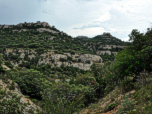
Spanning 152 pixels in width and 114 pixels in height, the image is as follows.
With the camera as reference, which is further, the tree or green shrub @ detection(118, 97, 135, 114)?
the tree

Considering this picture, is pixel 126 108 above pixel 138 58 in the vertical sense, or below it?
below

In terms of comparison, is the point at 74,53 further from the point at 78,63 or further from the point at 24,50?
the point at 24,50

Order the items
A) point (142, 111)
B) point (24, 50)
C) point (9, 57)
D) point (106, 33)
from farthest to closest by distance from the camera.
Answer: point (106, 33) < point (24, 50) < point (9, 57) < point (142, 111)

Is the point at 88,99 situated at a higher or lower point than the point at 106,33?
lower

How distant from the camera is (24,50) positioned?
6481cm

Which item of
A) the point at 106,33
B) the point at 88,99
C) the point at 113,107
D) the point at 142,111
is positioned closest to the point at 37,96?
the point at 88,99

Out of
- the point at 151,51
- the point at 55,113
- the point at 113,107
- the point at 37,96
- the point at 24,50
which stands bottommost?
the point at 37,96

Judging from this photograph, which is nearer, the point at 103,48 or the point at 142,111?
the point at 142,111

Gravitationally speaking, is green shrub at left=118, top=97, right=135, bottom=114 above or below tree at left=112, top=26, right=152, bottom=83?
below

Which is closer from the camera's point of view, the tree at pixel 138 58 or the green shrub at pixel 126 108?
the green shrub at pixel 126 108

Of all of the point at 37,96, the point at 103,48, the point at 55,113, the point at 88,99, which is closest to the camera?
the point at 55,113

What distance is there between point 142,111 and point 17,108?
969 cm

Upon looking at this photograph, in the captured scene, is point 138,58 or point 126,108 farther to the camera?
point 138,58

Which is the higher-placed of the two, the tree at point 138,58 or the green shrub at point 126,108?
the tree at point 138,58
